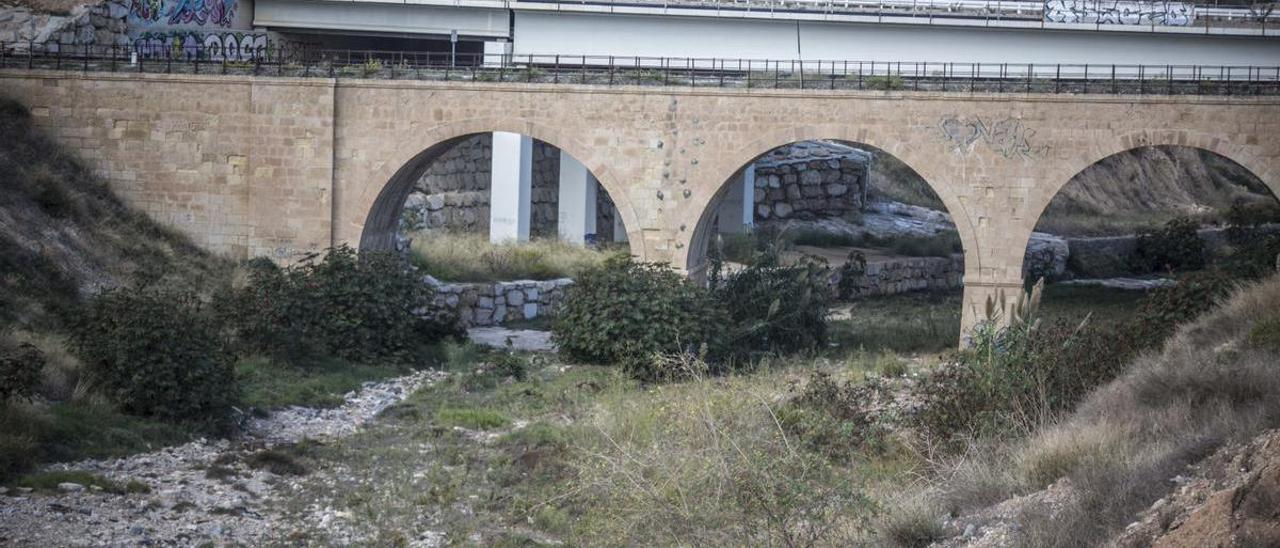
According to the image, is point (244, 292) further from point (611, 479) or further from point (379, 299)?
point (611, 479)

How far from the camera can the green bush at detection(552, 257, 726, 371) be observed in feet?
76.8

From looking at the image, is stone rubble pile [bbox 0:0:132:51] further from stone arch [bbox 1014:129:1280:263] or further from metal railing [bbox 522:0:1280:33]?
stone arch [bbox 1014:129:1280:263]

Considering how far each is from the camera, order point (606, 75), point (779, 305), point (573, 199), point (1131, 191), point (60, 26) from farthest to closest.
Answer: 1. point (1131, 191)
2. point (573, 199)
3. point (60, 26)
4. point (606, 75)
5. point (779, 305)

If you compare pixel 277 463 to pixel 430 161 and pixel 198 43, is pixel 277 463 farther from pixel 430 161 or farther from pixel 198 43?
pixel 198 43

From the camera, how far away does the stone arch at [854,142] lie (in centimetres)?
2630

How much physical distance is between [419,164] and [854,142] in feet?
26.4

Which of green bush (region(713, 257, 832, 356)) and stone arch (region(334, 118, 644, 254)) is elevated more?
stone arch (region(334, 118, 644, 254))

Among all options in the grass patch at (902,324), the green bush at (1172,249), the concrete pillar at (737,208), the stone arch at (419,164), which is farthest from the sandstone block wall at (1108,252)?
the stone arch at (419,164)

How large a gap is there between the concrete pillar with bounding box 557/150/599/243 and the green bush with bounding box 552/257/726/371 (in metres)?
11.2

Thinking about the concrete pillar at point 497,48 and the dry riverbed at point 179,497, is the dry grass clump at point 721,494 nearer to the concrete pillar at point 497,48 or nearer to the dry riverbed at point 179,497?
the dry riverbed at point 179,497

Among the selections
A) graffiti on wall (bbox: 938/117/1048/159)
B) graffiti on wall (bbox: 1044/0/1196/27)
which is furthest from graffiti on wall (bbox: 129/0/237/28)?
graffiti on wall (bbox: 1044/0/1196/27)

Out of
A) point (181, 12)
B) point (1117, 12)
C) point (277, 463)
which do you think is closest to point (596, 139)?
point (277, 463)

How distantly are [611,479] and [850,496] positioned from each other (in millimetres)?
1783

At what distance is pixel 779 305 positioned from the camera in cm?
2569
